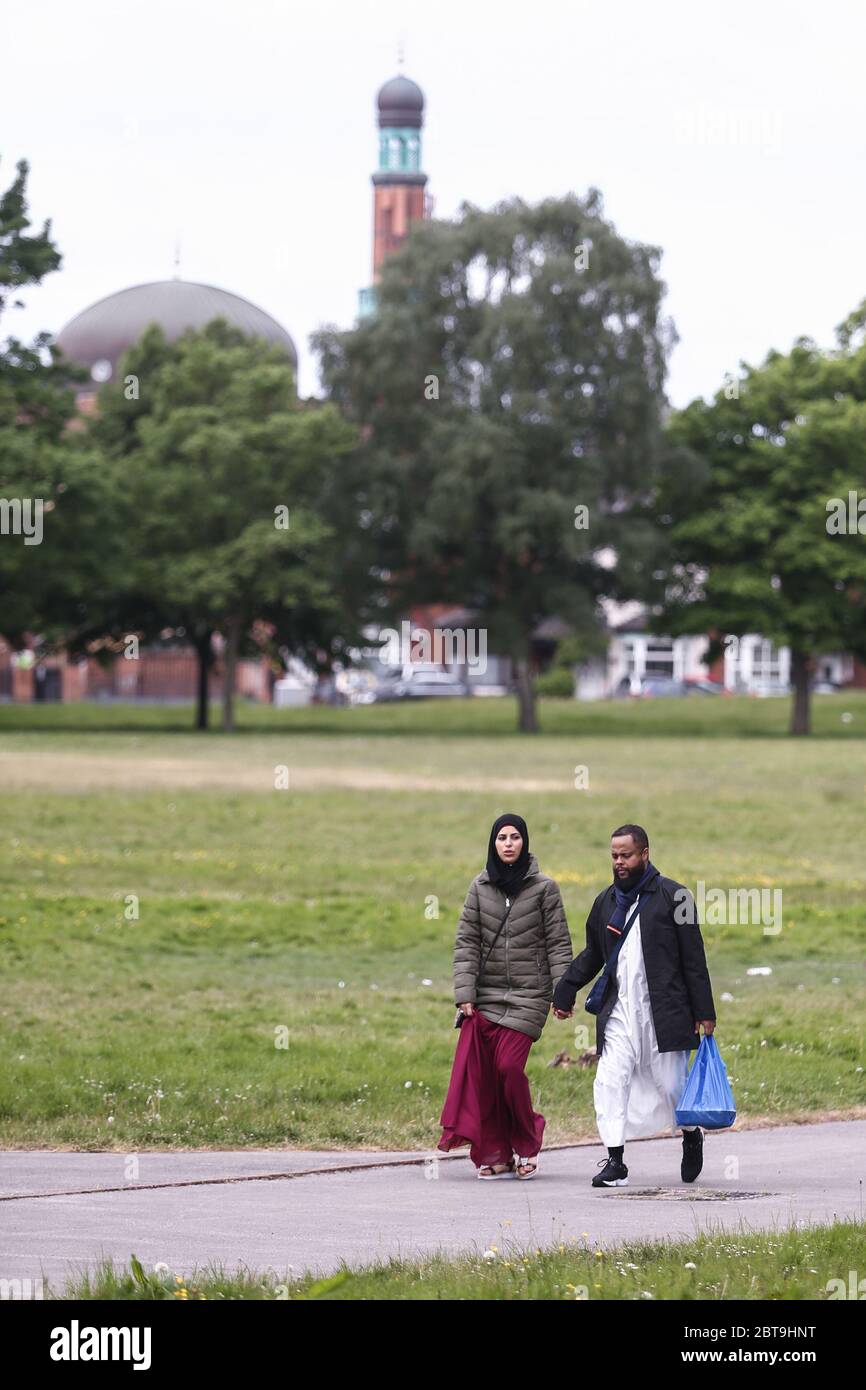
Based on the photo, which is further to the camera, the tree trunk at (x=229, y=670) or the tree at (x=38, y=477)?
the tree trunk at (x=229, y=670)

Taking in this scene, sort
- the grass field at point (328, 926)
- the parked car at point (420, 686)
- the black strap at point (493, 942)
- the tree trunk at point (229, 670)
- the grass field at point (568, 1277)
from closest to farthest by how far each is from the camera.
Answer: the grass field at point (568, 1277) → the black strap at point (493, 942) → the grass field at point (328, 926) → the tree trunk at point (229, 670) → the parked car at point (420, 686)

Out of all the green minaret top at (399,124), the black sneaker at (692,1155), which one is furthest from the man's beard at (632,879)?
the green minaret top at (399,124)

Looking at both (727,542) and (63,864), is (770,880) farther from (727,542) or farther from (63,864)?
(727,542)

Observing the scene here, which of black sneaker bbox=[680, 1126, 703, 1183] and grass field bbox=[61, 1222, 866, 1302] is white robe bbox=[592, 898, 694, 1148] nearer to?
black sneaker bbox=[680, 1126, 703, 1183]

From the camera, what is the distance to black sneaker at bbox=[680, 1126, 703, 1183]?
11.1 metres

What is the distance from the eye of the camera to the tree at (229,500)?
71938 millimetres

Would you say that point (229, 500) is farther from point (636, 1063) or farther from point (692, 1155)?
point (692, 1155)

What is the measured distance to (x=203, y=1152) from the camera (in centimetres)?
1225

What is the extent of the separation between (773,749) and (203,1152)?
5130 cm

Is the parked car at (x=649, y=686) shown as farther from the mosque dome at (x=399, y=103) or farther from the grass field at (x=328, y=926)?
the grass field at (x=328, y=926)

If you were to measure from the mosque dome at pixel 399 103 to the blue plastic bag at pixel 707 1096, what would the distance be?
475 feet

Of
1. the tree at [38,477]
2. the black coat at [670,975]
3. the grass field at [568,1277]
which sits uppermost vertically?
the tree at [38,477]

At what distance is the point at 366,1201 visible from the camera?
10.4 m

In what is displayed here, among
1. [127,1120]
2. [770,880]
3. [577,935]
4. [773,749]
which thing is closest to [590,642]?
[773,749]
